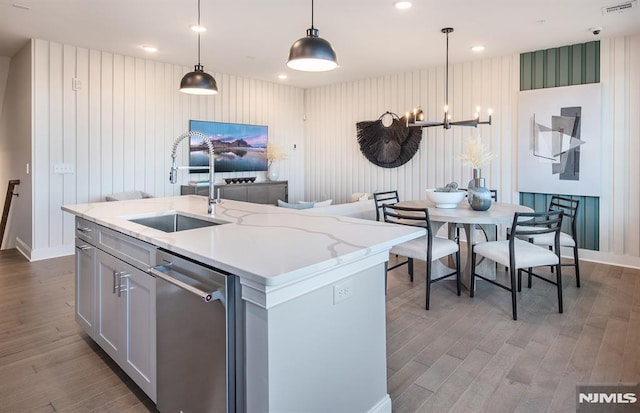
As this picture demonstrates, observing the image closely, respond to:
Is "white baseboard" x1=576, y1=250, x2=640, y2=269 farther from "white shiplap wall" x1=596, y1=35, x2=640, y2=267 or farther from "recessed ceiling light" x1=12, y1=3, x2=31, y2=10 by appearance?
"recessed ceiling light" x1=12, y1=3, x2=31, y2=10

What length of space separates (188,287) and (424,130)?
17.8ft

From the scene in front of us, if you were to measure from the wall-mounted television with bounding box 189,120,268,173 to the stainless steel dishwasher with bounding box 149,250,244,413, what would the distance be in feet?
15.3

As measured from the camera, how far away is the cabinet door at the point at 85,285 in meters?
2.48

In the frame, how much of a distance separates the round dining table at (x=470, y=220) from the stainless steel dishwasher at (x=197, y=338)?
2402mm

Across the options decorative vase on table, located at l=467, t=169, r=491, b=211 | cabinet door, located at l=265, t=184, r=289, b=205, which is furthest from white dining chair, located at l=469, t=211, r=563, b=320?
cabinet door, located at l=265, t=184, r=289, b=205

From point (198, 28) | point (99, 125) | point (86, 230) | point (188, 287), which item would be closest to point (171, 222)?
point (86, 230)

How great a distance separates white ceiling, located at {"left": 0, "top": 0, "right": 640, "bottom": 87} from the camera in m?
3.75

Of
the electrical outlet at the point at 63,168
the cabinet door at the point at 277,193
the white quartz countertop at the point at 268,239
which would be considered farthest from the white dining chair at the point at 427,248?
the electrical outlet at the point at 63,168

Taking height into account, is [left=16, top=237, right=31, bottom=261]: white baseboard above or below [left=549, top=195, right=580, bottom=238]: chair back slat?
below

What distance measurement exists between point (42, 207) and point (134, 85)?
1993 millimetres

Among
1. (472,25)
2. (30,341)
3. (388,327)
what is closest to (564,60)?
(472,25)

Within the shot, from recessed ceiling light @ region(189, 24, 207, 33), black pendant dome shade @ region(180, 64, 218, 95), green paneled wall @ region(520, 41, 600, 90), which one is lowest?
black pendant dome shade @ region(180, 64, 218, 95)

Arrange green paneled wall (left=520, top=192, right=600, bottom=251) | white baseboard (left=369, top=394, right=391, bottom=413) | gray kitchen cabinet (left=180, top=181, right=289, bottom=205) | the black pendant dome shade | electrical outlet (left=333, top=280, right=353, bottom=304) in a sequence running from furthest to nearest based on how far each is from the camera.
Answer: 1. gray kitchen cabinet (left=180, top=181, right=289, bottom=205)
2. green paneled wall (left=520, top=192, right=600, bottom=251)
3. the black pendant dome shade
4. white baseboard (left=369, top=394, right=391, bottom=413)
5. electrical outlet (left=333, top=280, right=353, bottom=304)

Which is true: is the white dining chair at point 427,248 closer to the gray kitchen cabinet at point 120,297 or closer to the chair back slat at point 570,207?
the chair back slat at point 570,207
